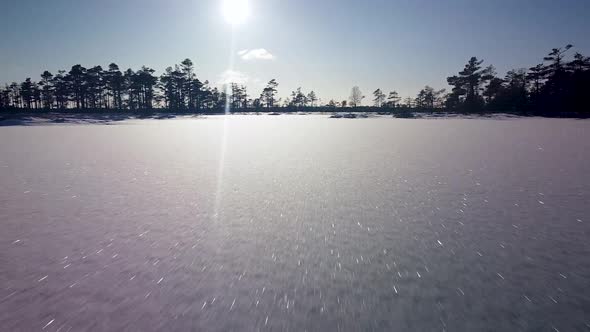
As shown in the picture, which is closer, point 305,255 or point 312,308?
point 312,308

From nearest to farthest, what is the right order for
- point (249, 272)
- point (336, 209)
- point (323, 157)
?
point (249, 272) < point (336, 209) < point (323, 157)

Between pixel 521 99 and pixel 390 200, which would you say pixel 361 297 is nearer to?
pixel 390 200

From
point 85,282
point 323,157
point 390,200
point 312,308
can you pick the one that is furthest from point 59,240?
point 323,157

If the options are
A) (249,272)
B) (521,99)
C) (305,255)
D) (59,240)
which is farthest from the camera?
(521,99)

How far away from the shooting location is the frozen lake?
5.26 feet

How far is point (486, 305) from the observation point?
167cm

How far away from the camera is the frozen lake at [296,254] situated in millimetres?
1604

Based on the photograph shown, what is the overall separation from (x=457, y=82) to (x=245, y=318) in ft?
207

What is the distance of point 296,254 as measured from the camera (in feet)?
7.64

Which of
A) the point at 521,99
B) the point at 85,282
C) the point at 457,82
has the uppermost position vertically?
the point at 457,82

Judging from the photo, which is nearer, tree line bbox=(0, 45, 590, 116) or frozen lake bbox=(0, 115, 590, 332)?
frozen lake bbox=(0, 115, 590, 332)

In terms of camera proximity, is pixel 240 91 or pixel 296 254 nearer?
pixel 296 254

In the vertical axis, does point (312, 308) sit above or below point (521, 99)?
below

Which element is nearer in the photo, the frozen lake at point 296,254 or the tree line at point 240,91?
the frozen lake at point 296,254
